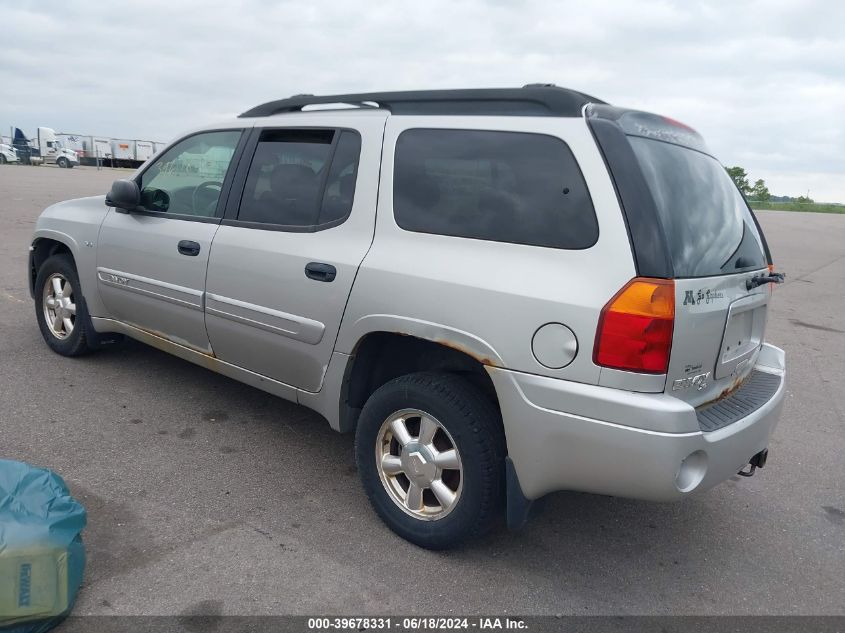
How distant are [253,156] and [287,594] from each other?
2.27 meters

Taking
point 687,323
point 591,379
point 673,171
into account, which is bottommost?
point 591,379

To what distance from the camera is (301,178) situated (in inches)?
139

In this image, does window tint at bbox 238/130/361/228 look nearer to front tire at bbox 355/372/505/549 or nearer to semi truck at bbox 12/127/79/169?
front tire at bbox 355/372/505/549

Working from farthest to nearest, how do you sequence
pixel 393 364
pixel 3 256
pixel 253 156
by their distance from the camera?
pixel 3 256, pixel 253 156, pixel 393 364

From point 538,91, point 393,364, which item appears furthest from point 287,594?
point 538,91

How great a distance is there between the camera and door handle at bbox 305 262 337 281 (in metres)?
3.19

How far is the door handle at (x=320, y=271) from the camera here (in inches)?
125

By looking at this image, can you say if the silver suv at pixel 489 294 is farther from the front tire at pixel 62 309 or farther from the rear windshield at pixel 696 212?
the front tire at pixel 62 309

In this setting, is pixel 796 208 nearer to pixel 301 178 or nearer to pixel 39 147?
pixel 39 147

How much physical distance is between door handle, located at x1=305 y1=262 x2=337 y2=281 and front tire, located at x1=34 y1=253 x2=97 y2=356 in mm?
2332

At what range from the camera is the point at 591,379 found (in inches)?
97.0

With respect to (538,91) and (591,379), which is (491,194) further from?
(591,379)

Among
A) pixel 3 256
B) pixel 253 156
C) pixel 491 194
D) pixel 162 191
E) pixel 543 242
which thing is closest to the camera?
pixel 543 242

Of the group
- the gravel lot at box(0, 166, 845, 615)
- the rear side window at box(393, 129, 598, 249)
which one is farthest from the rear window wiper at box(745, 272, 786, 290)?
the gravel lot at box(0, 166, 845, 615)
